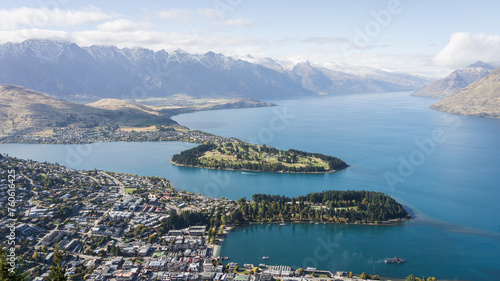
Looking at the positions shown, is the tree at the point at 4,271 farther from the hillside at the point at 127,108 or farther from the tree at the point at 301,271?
the hillside at the point at 127,108

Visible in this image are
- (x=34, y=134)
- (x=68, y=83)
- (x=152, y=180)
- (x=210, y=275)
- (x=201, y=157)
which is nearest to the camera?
(x=210, y=275)

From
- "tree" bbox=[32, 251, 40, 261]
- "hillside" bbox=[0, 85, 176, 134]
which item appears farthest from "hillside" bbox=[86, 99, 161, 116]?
"tree" bbox=[32, 251, 40, 261]

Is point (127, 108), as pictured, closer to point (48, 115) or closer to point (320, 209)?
point (48, 115)

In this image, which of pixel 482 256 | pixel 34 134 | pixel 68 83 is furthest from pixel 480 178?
pixel 68 83

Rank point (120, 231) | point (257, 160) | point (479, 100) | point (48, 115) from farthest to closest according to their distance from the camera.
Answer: point (479, 100) < point (48, 115) < point (257, 160) < point (120, 231)

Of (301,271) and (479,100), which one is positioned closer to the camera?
(301,271)

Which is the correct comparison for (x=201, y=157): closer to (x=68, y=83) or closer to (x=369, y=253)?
(x=369, y=253)

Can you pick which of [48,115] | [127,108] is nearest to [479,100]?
[127,108]
